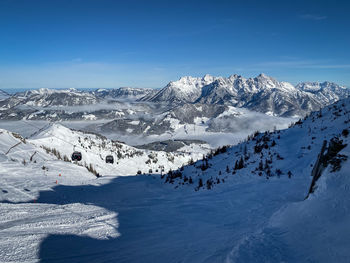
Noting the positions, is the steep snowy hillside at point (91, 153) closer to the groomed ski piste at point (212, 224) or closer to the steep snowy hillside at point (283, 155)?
the steep snowy hillside at point (283, 155)

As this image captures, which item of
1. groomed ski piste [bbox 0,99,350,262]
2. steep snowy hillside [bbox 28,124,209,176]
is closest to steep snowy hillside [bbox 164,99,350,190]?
groomed ski piste [bbox 0,99,350,262]

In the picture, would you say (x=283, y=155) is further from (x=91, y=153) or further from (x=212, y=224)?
(x=91, y=153)

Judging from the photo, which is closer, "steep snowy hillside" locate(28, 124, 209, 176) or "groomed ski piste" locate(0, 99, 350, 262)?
"groomed ski piste" locate(0, 99, 350, 262)

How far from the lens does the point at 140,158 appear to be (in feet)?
403

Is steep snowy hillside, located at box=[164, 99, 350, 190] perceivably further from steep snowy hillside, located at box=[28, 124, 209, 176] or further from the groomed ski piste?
steep snowy hillside, located at box=[28, 124, 209, 176]

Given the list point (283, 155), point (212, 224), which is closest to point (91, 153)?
point (283, 155)

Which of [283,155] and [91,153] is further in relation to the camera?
[91,153]

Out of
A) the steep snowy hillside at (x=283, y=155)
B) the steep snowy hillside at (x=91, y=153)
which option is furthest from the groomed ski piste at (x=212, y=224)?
the steep snowy hillside at (x=91, y=153)

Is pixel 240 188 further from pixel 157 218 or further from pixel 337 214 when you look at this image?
pixel 337 214

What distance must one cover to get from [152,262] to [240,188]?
7.46 m

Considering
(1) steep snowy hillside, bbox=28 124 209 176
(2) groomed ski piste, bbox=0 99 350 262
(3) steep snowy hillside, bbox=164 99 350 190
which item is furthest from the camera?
(1) steep snowy hillside, bbox=28 124 209 176

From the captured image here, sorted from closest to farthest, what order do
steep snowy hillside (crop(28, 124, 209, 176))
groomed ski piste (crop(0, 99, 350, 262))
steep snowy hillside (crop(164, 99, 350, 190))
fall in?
groomed ski piste (crop(0, 99, 350, 262)), steep snowy hillside (crop(164, 99, 350, 190)), steep snowy hillside (crop(28, 124, 209, 176))

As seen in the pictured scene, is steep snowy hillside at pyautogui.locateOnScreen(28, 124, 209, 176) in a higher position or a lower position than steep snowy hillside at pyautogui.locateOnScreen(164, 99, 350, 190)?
lower

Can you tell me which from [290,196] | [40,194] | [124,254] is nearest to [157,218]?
[124,254]
